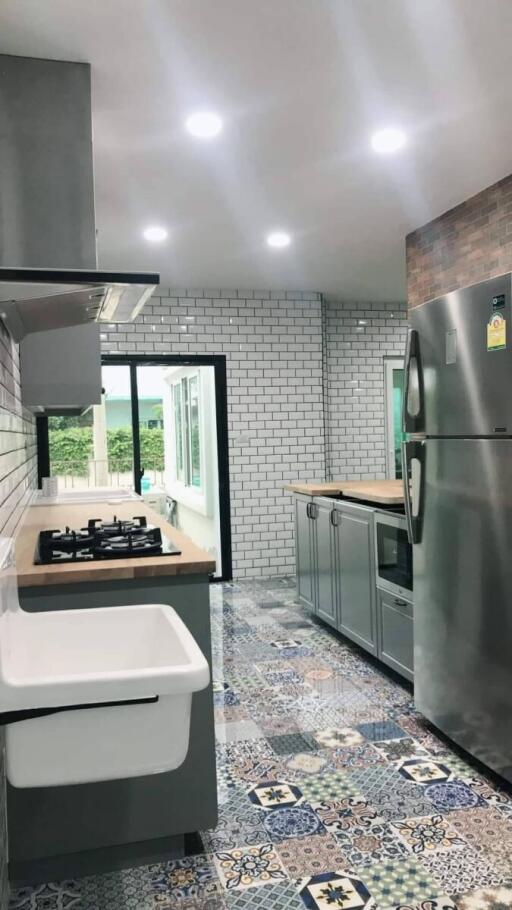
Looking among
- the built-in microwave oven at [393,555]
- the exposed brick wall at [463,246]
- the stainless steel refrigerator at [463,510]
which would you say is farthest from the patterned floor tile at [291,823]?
the exposed brick wall at [463,246]

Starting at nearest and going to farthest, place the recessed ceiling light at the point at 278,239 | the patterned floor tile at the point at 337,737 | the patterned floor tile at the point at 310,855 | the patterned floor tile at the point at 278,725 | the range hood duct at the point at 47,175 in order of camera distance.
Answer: the patterned floor tile at the point at 310,855 → the range hood duct at the point at 47,175 → the patterned floor tile at the point at 337,737 → the patterned floor tile at the point at 278,725 → the recessed ceiling light at the point at 278,239

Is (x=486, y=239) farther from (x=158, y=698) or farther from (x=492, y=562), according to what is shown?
(x=158, y=698)

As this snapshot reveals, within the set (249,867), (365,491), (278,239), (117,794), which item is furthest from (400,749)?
(278,239)

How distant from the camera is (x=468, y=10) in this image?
2.29m

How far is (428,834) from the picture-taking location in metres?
2.39

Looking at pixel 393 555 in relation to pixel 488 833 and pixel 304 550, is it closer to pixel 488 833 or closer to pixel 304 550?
pixel 304 550

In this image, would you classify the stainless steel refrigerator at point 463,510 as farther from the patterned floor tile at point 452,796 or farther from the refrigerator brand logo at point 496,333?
the patterned floor tile at point 452,796

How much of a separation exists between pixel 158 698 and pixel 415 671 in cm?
230

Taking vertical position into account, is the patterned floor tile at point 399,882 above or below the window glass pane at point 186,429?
below

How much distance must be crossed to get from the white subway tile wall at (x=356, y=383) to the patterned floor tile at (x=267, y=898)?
516cm

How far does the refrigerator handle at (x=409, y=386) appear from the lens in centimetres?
315

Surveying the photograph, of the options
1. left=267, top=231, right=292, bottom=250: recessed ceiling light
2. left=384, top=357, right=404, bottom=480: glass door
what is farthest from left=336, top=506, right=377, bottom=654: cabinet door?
left=384, top=357, right=404, bottom=480: glass door

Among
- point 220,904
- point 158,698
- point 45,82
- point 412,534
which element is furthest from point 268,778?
point 45,82

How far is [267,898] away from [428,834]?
63 centimetres
